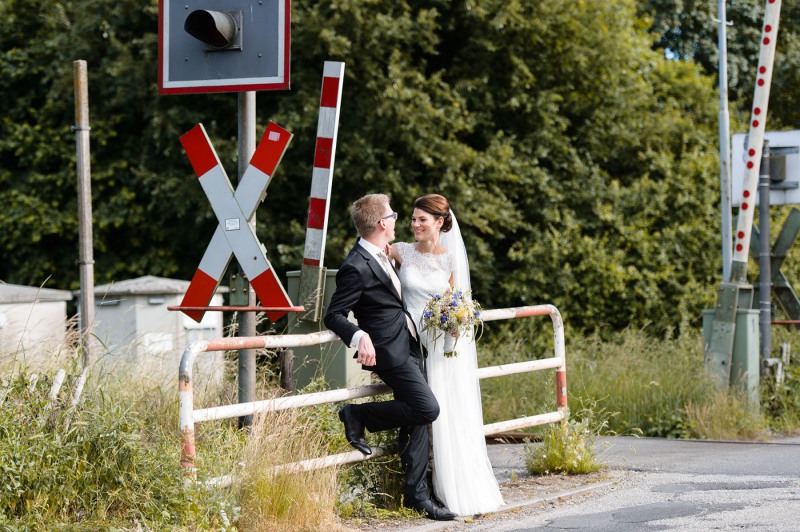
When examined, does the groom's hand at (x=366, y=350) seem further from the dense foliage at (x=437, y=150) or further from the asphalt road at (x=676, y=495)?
the dense foliage at (x=437, y=150)

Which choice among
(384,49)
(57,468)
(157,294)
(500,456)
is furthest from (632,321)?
(57,468)

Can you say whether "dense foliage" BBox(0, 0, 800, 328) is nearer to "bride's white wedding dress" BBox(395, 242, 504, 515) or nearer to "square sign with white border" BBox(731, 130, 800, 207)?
"square sign with white border" BBox(731, 130, 800, 207)

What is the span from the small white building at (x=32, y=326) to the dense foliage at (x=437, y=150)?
5367 millimetres

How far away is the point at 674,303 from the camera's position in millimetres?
18125

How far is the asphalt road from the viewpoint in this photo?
6.13m

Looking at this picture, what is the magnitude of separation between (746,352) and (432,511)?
18.3ft

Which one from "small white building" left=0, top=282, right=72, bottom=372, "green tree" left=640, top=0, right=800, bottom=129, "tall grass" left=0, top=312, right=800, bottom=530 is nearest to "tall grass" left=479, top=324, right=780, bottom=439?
"tall grass" left=0, top=312, right=800, bottom=530

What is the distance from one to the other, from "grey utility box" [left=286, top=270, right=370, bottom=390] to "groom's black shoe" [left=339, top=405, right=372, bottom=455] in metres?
0.50

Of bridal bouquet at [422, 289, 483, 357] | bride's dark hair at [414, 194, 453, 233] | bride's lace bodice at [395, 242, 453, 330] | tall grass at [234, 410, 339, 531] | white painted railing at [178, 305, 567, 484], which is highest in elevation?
bride's dark hair at [414, 194, 453, 233]

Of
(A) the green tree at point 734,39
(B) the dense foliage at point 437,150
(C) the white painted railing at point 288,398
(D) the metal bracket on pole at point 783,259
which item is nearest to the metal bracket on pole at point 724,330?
(D) the metal bracket on pole at point 783,259

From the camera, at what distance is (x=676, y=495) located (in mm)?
7043

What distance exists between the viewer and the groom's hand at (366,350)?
5863 mm

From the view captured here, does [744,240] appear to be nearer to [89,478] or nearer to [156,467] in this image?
[156,467]

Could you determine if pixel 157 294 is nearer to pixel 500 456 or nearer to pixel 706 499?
pixel 500 456
